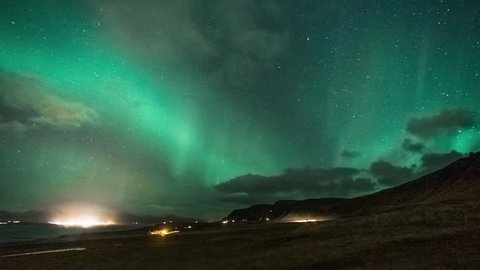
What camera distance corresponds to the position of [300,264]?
1415 inches

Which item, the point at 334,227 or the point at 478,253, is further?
the point at 334,227

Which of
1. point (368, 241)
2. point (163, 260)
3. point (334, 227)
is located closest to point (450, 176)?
point (334, 227)

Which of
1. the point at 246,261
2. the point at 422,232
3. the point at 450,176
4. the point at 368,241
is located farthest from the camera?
the point at 450,176

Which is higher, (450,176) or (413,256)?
(450,176)

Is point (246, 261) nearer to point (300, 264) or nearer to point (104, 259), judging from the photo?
point (300, 264)

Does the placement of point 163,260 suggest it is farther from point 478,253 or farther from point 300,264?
point 478,253

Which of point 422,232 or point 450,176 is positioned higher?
point 450,176

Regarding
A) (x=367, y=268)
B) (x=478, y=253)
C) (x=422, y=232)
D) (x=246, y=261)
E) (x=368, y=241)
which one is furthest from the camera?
(x=422, y=232)

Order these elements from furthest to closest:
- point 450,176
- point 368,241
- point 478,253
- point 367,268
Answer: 1. point 450,176
2. point 368,241
3. point 478,253
4. point 367,268

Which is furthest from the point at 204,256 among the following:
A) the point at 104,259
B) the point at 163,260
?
the point at 104,259

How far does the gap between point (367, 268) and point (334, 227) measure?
3176 centimetres

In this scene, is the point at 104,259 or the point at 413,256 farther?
the point at 104,259

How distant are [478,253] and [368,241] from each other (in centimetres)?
1326

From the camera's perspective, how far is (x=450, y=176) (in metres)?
172
